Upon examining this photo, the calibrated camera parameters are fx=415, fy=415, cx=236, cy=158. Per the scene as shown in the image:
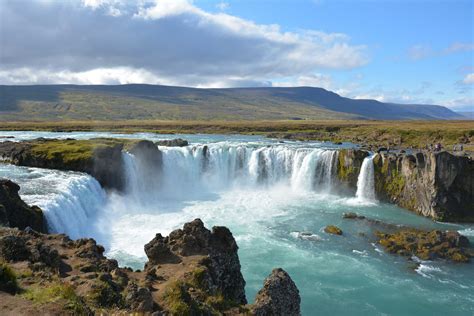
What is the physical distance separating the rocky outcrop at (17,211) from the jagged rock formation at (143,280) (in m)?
6.85

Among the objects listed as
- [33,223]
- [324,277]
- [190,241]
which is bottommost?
[324,277]

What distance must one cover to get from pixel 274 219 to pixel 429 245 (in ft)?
47.4

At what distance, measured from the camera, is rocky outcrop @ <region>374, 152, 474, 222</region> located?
1670 inches

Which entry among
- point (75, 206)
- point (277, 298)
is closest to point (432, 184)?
point (277, 298)

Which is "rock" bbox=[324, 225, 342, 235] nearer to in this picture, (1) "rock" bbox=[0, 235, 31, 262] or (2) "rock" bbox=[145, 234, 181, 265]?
(2) "rock" bbox=[145, 234, 181, 265]

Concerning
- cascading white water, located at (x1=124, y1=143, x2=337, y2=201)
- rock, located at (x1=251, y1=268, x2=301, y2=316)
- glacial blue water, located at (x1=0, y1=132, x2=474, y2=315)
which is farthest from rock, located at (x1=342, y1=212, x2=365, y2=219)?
rock, located at (x1=251, y1=268, x2=301, y2=316)

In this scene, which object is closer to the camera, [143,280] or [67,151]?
[143,280]

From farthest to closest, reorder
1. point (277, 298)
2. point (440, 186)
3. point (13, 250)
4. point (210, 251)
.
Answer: point (440, 186) → point (210, 251) → point (13, 250) → point (277, 298)

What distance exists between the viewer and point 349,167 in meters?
52.0

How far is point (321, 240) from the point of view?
35094 millimetres

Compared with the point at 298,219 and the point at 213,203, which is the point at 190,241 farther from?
the point at 213,203

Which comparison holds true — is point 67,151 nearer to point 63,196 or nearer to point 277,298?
point 63,196

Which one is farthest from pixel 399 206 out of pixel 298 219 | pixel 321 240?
pixel 321 240

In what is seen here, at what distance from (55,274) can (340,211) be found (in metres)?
34.8
